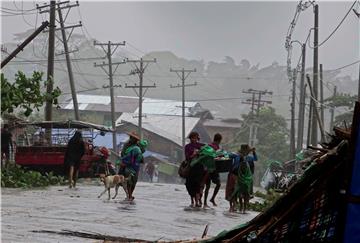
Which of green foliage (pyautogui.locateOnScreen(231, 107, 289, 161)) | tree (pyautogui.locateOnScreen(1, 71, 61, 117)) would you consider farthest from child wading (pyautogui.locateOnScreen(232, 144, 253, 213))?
green foliage (pyautogui.locateOnScreen(231, 107, 289, 161))

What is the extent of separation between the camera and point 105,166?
26188 mm

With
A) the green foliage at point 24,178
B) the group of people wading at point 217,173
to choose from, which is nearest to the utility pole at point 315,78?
A: the green foliage at point 24,178

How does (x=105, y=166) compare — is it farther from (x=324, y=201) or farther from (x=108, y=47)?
(x=108, y=47)

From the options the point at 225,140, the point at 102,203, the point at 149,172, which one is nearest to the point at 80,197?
the point at 102,203

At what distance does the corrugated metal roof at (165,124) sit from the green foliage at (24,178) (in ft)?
112

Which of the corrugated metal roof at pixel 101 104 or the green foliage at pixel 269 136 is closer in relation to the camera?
the green foliage at pixel 269 136

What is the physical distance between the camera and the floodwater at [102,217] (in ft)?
36.7

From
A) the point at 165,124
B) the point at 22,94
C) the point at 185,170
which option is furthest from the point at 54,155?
the point at 165,124

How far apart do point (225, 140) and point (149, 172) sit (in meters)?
18.3

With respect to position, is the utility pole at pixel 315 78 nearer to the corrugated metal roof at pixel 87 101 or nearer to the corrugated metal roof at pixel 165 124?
the corrugated metal roof at pixel 165 124

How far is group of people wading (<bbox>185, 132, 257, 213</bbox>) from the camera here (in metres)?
16.2

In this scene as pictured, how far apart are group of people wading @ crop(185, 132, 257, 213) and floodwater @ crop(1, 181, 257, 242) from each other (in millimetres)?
435

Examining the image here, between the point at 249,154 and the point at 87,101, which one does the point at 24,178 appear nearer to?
the point at 249,154

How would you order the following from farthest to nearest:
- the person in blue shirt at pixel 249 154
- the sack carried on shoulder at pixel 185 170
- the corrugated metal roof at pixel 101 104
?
1. the corrugated metal roof at pixel 101 104
2. the sack carried on shoulder at pixel 185 170
3. the person in blue shirt at pixel 249 154
